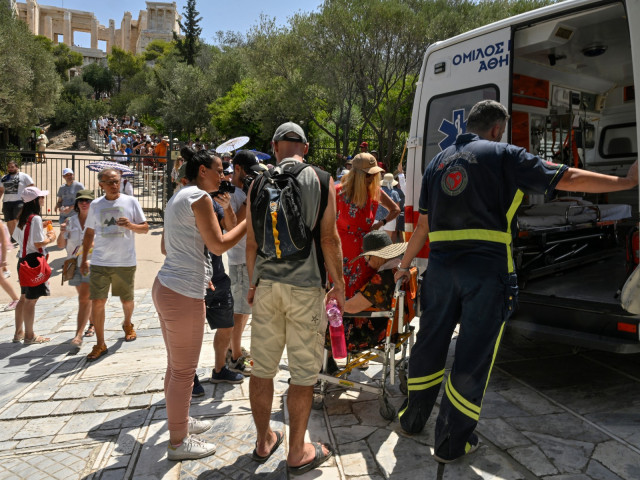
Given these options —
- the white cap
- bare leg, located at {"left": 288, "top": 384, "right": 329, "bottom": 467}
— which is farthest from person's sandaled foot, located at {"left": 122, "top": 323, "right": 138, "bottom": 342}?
bare leg, located at {"left": 288, "top": 384, "right": 329, "bottom": 467}

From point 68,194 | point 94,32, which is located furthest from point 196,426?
point 94,32

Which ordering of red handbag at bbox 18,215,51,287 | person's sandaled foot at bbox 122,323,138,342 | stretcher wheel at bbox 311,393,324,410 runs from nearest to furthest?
stretcher wheel at bbox 311,393,324,410 < red handbag at bbox 18,215,51,287 < person's sandaled foot at bbox 122,323,138,342

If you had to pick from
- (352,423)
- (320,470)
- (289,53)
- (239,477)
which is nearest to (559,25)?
(352,423)

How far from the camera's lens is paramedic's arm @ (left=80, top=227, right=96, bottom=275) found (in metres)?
5.25

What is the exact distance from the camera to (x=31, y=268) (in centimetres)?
567

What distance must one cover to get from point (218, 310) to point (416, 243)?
169cm

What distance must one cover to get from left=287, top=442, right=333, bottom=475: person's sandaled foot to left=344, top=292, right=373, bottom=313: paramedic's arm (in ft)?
2.95

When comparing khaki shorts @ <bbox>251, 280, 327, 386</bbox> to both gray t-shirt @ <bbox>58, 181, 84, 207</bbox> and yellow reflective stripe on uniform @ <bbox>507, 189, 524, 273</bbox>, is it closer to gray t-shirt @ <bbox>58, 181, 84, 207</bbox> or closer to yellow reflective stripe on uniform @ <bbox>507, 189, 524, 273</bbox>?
yellow reflective stripe on uniform @ <bbox>507, 189, 524, 273</bbox>

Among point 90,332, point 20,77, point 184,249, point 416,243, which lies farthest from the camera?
point 20,77

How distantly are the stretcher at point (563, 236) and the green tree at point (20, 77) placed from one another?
2379 cm

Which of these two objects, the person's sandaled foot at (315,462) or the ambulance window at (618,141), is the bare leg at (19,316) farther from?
the ambulance window at (618,141)

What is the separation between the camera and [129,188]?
10.8 m

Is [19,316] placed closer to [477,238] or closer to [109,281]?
[109,281]

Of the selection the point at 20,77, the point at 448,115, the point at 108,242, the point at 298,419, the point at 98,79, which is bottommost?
the point at 298,419
